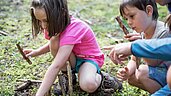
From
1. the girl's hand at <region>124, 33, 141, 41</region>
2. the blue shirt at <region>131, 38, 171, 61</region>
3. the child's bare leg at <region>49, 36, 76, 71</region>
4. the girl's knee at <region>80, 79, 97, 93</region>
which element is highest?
the blue shirt at <region>131, 38, 171, 61</region>

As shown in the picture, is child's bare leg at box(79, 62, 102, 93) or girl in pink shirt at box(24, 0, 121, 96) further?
child's bare leg at box(79, 62, 102, 93)

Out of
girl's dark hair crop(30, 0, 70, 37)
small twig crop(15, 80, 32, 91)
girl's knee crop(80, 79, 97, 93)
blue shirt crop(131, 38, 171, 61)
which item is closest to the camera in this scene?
blue shirt crop(131, 38, 171, 61)

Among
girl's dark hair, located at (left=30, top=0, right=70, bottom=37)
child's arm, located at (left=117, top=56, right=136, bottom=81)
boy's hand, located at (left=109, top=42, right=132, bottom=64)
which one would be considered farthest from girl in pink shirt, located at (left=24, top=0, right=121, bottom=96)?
boy's hand, located at (left=109, top=42, right=132, bottom=64)

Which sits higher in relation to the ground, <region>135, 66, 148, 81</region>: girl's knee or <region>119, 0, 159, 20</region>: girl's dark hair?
<region>119, 0, 159, 20</region>: girl's dark hair

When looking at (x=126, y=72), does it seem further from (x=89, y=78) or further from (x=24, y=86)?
(x=24, y=86)

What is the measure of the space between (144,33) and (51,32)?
658 millimetres

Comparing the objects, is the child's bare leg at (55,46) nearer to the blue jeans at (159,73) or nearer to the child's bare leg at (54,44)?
the child's bare leg at (54,44)

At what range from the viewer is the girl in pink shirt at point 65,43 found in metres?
2.38

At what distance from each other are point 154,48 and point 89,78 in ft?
2.54

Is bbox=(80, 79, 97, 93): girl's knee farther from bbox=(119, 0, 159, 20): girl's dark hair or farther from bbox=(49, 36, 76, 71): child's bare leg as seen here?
bbox=(119, 0, 159, 20): girl's dark hair

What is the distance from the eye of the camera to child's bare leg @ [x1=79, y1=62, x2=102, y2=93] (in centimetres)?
250

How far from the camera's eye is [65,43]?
2.42m

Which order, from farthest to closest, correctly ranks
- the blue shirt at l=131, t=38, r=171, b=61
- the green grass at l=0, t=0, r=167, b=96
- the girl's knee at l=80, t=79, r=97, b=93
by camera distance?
the green grass at l=0, t=0, r=167, b=96, the girl's knee at l=80, t=79, r=97, b=93, the blue shirt at l=131, t=38, r=171, b=61

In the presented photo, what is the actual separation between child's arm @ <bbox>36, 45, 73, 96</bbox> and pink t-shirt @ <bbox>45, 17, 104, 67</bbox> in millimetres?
49
